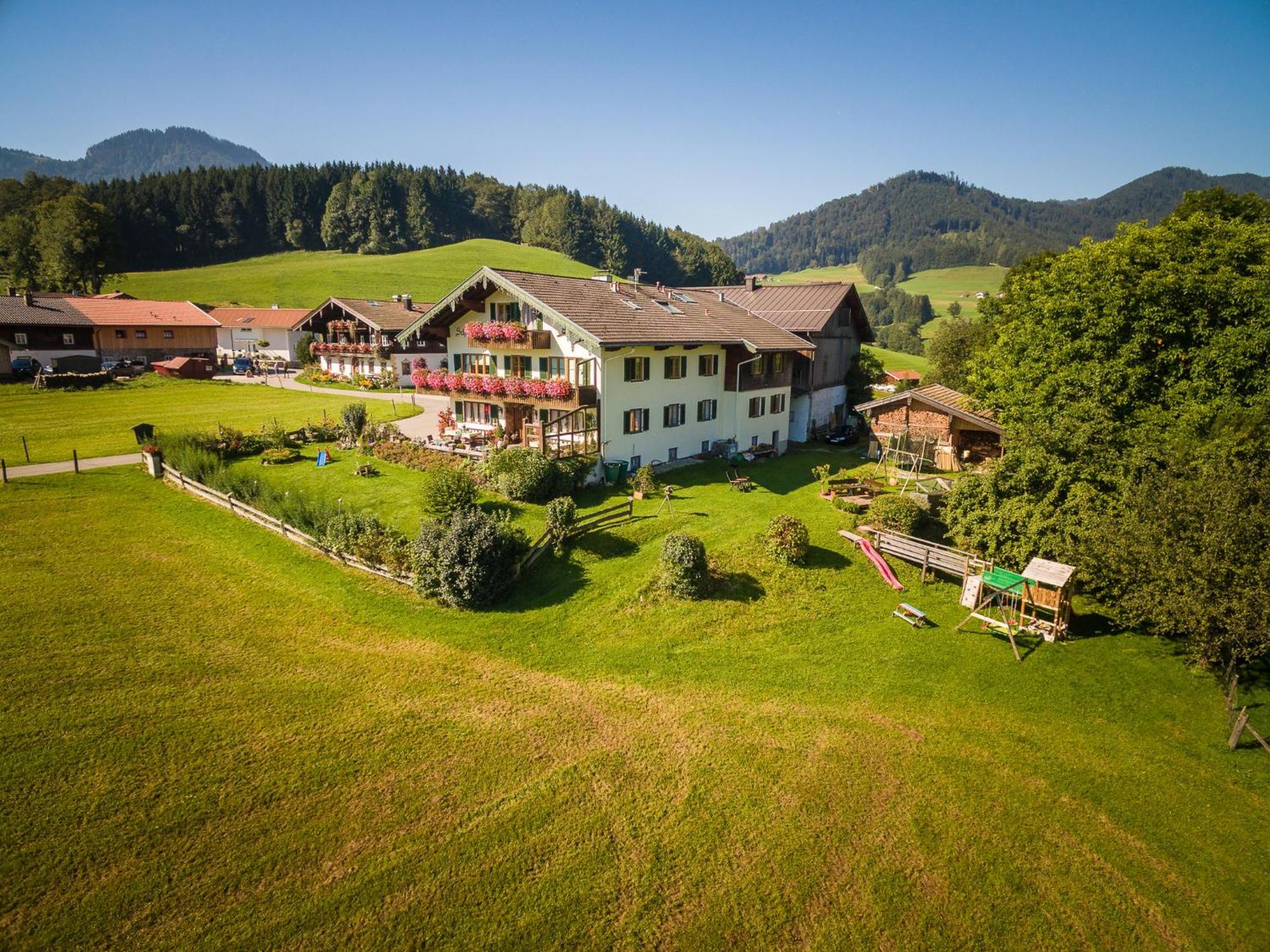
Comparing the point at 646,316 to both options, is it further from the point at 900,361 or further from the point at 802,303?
the point at 900,361

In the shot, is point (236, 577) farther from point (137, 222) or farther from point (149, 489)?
point (137, 222)

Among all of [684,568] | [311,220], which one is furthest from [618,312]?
[311,220]

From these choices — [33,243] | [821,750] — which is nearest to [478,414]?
[821,750]

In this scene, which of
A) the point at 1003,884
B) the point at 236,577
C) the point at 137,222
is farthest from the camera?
the point at 137,222

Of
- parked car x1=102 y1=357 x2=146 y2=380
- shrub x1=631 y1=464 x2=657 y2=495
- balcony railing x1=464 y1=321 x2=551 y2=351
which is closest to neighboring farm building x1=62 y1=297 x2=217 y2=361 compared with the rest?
parked car x1=102 y1=357 x2=146 y2=380

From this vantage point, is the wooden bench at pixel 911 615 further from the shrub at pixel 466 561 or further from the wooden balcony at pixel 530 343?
the wooden balcony at pixel 530 343

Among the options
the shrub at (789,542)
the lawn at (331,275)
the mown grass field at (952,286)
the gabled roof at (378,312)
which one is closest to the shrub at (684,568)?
the shrub at (789,542)
